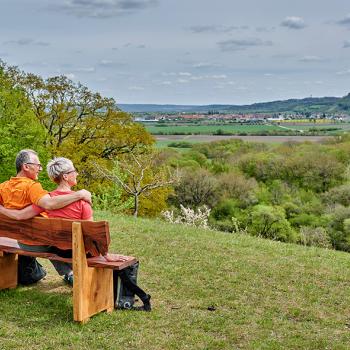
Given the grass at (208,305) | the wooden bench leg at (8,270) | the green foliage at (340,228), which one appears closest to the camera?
the grass at (208,305)

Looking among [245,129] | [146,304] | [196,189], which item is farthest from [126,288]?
[245,129]

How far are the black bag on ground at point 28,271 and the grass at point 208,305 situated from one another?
0.49 ft

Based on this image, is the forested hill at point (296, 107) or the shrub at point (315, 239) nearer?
the shrub at point (315, 239)

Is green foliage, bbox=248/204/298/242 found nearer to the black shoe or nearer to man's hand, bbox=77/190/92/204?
the black shoe

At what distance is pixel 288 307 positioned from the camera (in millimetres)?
7020

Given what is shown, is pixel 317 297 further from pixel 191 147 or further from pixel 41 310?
pixel 191 147

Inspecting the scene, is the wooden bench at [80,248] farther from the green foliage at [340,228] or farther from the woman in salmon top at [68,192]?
the green foliage at [340,228]

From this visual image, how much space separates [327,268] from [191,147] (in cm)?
8182

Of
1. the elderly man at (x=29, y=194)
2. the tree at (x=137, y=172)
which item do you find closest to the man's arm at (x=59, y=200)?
the elderly man at (x=29, y=194)

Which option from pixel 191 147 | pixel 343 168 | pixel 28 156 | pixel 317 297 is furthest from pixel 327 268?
pixel 191 147

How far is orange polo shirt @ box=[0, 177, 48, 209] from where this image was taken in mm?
6641

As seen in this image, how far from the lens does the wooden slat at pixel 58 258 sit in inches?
251

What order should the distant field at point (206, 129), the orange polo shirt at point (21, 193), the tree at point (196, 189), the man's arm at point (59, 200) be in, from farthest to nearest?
the distant field at point (206, 129) < the tree at point (196, 189) < the orange polo shirt at point (21, 193) < the man's arm at point (59, 200)

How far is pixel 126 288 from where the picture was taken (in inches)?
270
